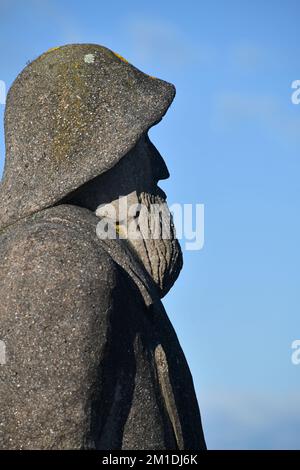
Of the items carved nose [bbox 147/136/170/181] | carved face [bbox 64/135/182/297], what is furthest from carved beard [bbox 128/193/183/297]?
carved nose [bbox 147/136/170/181]

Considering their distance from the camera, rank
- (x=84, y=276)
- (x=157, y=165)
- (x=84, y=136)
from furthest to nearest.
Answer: (x=157, y=165), (x=84, y=136), (x=84, y=276)

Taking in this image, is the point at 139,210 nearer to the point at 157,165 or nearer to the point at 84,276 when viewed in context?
the point at 157,165

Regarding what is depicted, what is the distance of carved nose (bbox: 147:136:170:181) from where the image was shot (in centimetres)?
1116

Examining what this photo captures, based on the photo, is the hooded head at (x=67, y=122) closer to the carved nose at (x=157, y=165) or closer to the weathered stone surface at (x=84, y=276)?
the weathered stone surface at (x=84, y=276)

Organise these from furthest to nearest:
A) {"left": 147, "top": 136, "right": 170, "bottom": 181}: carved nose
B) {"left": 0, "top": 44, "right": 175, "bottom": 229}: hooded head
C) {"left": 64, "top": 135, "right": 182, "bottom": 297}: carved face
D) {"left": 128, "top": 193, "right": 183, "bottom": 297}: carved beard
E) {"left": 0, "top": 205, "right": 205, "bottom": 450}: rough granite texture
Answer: {"left": 147, "top": 136, "right": 170, "bottom": 181}: carved nose, {"left": 128, "top": 193, "right": 183, "bottom": 297}: carved beard, {"left": 64, "top": 135, "right": 182, "bottom": 297}: carved face, {"left": 0, "top": 44, "right": 175, "bottom": 229}: hooded head, {"left": 0, "top": 205, "right": 205, "bottom": 450}: rough granite texture

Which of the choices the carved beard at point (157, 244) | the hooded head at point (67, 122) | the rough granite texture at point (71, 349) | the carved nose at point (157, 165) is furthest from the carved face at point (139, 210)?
the rough granite texture at point (71, 349)

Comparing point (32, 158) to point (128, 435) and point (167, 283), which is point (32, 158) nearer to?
point (167, 283)

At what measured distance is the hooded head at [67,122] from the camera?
1028 centimetres

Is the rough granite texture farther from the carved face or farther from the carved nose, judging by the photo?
the carved nose

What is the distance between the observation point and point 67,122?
1041 centimetres

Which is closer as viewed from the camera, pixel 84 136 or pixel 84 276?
pixel 84 276

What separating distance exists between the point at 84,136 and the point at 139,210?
32.8 inches

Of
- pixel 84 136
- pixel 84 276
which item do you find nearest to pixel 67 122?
pixel 84 136

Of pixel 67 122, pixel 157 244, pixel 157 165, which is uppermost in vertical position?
pixel 67 122
